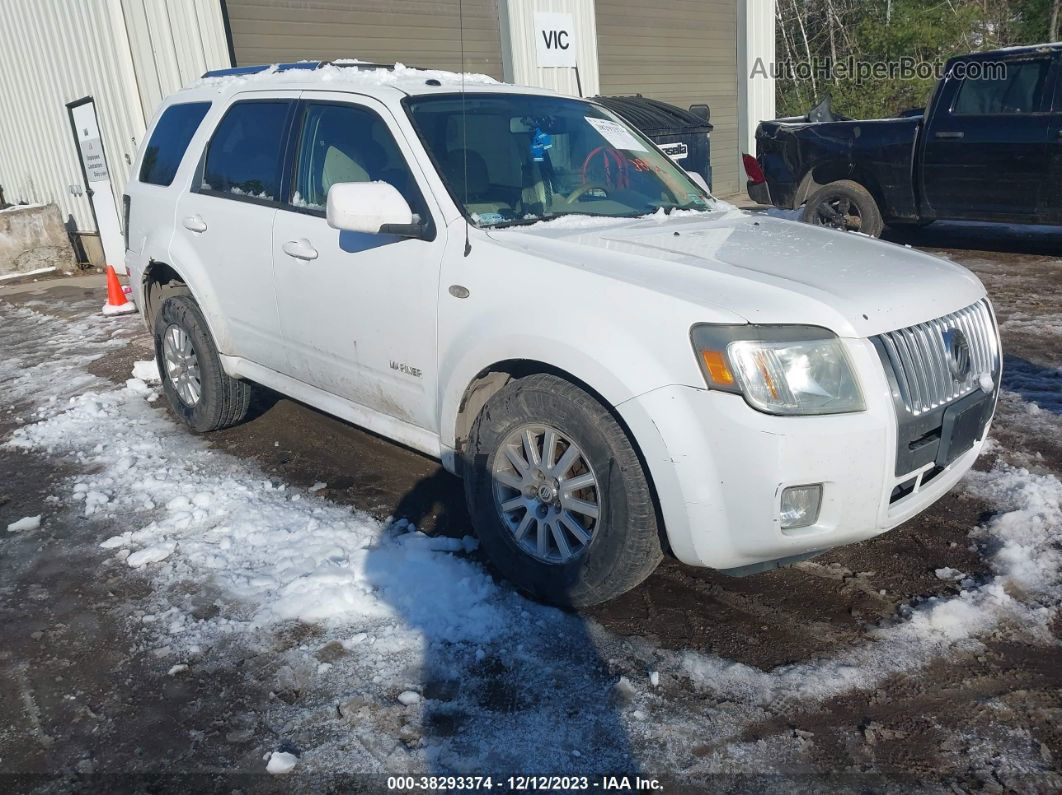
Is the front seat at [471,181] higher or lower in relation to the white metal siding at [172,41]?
lower

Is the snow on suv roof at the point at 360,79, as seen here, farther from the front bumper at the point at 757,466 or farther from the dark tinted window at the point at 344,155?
the front bumper at the point at 757,466

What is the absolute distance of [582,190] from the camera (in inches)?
154

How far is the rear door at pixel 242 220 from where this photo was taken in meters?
4.30

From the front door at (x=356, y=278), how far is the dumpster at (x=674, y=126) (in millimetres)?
5028

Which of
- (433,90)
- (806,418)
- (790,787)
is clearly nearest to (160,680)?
(790,787)

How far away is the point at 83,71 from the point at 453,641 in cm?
1055

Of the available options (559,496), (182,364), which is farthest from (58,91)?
(559,496)

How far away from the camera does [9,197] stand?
13992 mm

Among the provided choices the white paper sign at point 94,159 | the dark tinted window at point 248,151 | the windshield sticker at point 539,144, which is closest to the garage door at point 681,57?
the white paper sign at point 94,159

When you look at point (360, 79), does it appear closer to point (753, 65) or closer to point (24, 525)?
point (24, 525)

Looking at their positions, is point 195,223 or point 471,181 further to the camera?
point 195,223

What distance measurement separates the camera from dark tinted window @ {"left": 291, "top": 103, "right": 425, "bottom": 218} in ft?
12.2

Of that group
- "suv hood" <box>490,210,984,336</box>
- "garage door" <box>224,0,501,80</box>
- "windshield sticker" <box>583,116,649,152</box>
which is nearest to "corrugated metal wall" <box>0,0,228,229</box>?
"garage door" <box>224,0,501,80</box>

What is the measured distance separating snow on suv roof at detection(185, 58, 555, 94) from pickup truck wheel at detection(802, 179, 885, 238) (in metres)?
6.11
